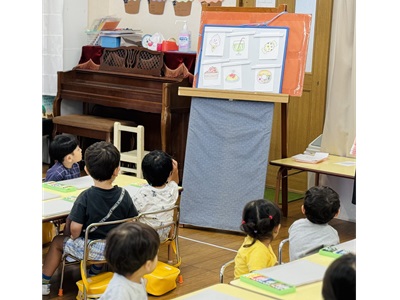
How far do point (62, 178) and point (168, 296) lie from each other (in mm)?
1051

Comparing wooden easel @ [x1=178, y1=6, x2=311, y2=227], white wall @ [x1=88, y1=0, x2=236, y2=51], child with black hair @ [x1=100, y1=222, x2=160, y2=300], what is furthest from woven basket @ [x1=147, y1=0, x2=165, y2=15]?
child with black hair @ [x1=100, y1=222, x2=160, y2=300]

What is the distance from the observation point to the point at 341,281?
5.94ft

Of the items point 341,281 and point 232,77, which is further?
point 232,77

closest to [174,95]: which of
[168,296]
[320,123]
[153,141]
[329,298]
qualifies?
[153,141]

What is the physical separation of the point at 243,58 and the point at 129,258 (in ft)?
10.7

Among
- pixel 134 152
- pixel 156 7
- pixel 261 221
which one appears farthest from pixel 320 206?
pixel 156 7

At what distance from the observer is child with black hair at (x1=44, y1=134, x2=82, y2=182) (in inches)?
180

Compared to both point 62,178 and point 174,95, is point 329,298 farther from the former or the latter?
point 174,95

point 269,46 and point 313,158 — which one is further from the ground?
point 269,46

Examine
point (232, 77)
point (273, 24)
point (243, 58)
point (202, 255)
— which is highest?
point (273, 24)

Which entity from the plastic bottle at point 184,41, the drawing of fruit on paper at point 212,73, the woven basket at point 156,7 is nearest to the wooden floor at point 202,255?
the drawing of fruit on paper at point 212,73

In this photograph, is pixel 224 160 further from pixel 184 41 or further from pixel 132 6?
pixel 132 6

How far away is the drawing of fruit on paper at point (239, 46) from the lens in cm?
549
